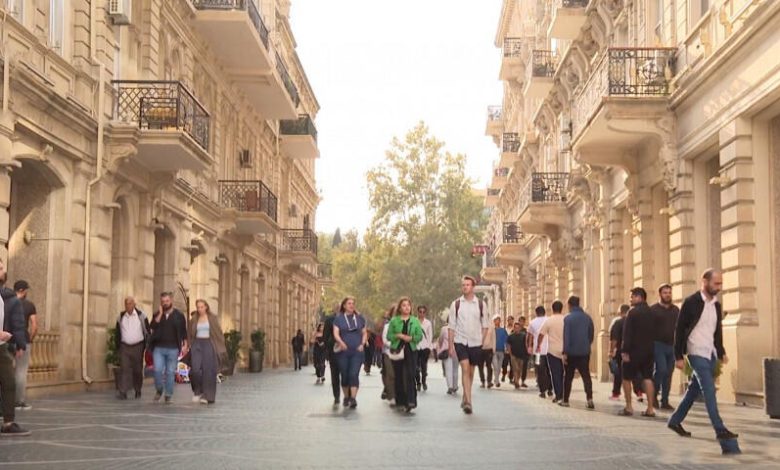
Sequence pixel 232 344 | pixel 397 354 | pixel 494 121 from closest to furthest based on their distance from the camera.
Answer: pixel 397 354
pixel 232 344
pixel 494 121

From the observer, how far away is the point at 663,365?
1633 centimetres

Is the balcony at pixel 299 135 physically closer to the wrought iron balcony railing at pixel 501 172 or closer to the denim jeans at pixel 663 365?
the wrought iron balcony railing at pixel 501 172

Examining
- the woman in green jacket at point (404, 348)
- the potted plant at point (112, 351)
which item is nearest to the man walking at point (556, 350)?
the woman in green jacket at point (404, 348)

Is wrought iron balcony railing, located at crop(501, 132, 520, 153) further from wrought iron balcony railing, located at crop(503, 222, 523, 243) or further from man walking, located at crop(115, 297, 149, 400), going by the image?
man walking, located at crop(115, 297, 149, 400)

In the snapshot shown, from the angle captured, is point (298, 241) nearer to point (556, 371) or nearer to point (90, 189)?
point (90, 189)

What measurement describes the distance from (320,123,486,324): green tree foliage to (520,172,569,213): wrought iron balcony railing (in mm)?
34988

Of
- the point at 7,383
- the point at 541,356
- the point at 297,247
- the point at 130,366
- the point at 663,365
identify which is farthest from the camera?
the point at 297,247

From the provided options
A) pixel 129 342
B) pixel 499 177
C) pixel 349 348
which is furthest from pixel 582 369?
pixel 499 177

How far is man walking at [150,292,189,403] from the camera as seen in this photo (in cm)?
1844

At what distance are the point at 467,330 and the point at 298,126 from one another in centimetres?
3332

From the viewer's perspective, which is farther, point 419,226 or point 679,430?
point 419,226

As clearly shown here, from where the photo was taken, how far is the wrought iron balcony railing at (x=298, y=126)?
4847 cm

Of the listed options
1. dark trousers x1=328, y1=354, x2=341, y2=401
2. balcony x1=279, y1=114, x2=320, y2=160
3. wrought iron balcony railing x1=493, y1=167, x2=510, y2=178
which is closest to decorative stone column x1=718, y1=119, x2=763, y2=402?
dark trousers x1=328, y1=354, x2=341, y2=401

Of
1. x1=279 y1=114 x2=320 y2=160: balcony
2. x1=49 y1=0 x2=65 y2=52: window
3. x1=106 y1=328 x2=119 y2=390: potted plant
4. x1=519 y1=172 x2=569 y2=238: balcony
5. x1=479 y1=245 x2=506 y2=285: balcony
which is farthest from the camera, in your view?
x1=479 y1=245 x2=506 y2=285: balcony
